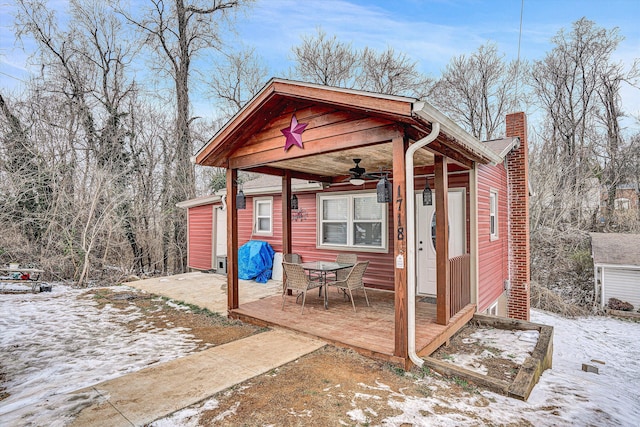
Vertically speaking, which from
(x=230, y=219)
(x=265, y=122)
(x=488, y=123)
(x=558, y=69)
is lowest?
(x=230, y=219)

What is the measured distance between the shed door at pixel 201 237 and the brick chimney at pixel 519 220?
834cm

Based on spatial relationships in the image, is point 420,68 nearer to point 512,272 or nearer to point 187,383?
point 512,272

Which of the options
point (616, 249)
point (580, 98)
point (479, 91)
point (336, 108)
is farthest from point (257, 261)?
point (580, 98)

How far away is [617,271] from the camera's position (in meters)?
11.3

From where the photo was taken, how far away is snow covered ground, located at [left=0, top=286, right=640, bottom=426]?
2.82 metres

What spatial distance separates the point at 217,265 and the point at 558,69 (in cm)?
1799

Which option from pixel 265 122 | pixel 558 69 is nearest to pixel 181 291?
pixel 265 122

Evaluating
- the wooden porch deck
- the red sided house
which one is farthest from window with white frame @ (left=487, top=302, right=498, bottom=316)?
the wooden porch deck

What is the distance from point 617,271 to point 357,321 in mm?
11323

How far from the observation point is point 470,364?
156 inches

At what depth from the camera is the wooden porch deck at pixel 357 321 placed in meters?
3.96

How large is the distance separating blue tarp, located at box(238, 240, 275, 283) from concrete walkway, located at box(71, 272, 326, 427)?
3959mm

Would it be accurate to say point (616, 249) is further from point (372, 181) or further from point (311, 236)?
point (311, 236)

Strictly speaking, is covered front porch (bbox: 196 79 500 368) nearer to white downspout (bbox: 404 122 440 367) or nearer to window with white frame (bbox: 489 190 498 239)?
white downspout (bbox: 404 122 440 367)
